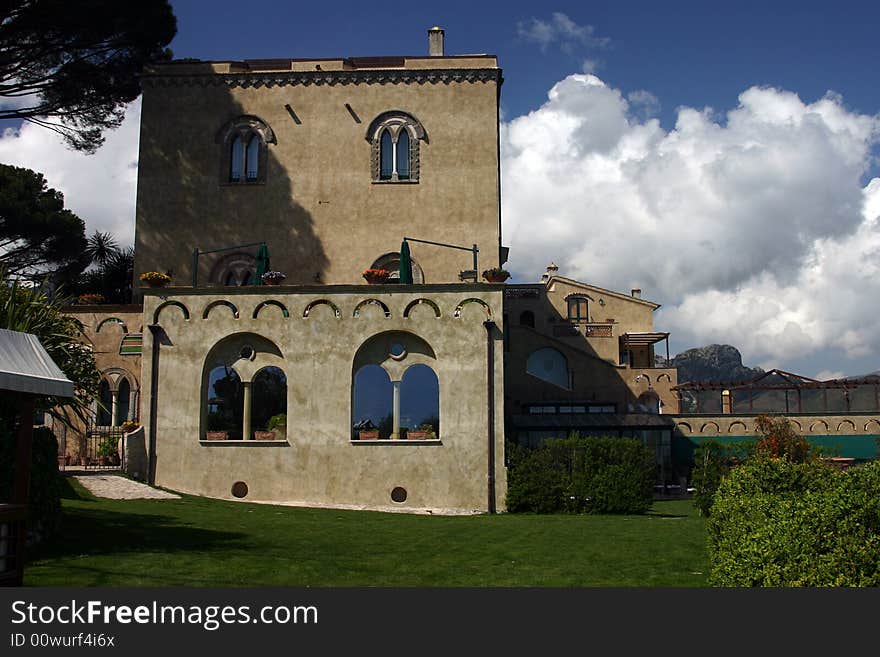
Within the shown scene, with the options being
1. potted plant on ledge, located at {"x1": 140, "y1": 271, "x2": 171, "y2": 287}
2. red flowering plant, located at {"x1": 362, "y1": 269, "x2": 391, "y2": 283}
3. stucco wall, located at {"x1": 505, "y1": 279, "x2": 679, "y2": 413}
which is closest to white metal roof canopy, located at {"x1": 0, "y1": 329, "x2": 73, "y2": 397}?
potted plant on ledge, located at {"x1": 140, "y1": 271, "x2": 171, "y2": 287}

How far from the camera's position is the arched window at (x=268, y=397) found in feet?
83.4

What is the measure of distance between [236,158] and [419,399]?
15137 millimetres

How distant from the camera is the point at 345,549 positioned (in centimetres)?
1500

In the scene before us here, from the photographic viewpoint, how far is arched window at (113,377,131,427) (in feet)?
91.6

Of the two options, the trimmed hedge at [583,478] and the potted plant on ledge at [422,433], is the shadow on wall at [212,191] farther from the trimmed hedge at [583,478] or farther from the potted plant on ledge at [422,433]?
the trimmed hedge at [583,478]

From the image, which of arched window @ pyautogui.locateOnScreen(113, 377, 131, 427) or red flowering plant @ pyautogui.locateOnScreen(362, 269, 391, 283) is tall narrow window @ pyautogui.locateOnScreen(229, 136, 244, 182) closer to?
arched window @ pyautogui.locateOnScreen(113, 377, 131, 427)

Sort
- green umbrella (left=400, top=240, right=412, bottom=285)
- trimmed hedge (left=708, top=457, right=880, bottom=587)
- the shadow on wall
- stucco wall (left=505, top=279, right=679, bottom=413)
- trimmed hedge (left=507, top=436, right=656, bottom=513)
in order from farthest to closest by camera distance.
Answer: stucco wall (left=505, top=279, right=679, bottom=413) < the shadow on wall < green umbrella (left=400, top=240, right=412, bottom=285) < trimmed hedge (left=507, top=436, right=656, bottom=513) < trimmed hedge (left=708, top=457, right=880, bottom=587)

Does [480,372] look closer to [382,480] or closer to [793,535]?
[382,480]

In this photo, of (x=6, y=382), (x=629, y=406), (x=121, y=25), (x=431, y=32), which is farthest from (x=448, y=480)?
(x=121, y=25)

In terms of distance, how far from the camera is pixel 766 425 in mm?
36688

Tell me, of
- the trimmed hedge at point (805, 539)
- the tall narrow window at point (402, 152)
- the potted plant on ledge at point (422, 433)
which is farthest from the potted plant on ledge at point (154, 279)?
the trimmed hedge at point (805, 539)

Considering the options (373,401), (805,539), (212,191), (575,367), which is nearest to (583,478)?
(373,401)

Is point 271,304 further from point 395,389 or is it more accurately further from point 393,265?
point 393,265

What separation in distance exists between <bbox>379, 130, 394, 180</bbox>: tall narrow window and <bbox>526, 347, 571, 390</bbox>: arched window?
11.8 metres
